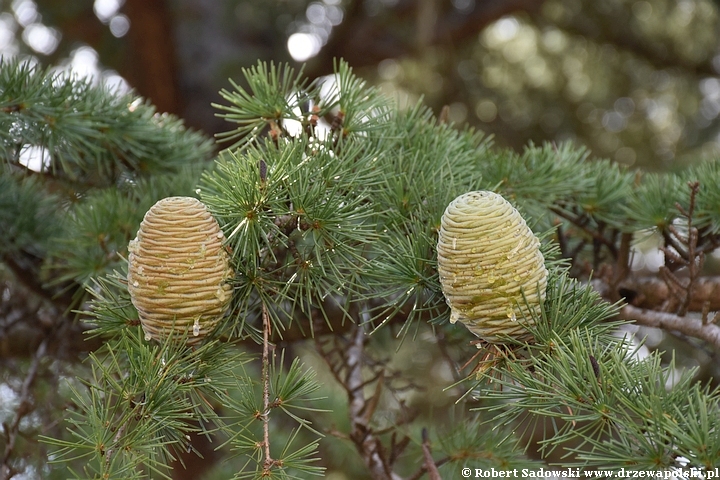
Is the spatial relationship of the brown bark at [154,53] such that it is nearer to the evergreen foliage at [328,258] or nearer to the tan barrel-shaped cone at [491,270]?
the evergreen foliage at [328,258]

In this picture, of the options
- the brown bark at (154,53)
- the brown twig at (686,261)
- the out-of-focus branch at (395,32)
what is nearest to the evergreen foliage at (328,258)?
the brown twig at (686,261)

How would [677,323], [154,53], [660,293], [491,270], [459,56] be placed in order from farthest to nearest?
1. [459,56]
2. [154,53]
3. [660,293]
4. [677,323]
5. [491,270]

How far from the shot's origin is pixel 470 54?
2.43 meters

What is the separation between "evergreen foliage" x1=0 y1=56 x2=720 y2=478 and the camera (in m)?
0.41

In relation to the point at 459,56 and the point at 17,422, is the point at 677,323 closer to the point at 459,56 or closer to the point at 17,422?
the point at 17,422

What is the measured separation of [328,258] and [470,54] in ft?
6.89

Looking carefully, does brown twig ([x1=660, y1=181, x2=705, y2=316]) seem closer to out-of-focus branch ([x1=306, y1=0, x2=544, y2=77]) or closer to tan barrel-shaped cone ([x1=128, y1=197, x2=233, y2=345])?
tan barrel-shaped cone ([x1=128, y1=197, x2=233, y2=345])

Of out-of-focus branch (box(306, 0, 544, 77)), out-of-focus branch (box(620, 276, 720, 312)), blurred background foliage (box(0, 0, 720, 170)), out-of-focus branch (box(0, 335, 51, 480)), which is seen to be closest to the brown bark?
blurred background foliage (box(0, 0, 720, 170))

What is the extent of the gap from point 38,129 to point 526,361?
538mm

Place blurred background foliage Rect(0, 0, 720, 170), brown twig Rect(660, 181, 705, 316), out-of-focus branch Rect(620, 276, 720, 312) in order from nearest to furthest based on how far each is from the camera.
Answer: brown twig Rect(660, 181, 705, 316) → out-of-focus branch Rect(620, 276, 720, 312) → blurred background foliage Rect(0, 0, 720, 170)

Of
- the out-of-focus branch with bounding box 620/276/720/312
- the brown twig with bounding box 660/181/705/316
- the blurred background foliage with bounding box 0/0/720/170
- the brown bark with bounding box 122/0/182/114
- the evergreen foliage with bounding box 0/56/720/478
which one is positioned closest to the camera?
the evergreen foliage with bounding box 0/56/720/478

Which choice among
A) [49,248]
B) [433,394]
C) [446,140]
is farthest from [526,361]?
[433,394]

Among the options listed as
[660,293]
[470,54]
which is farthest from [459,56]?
[660,293]

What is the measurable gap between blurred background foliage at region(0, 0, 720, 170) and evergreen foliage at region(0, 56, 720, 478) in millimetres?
956
